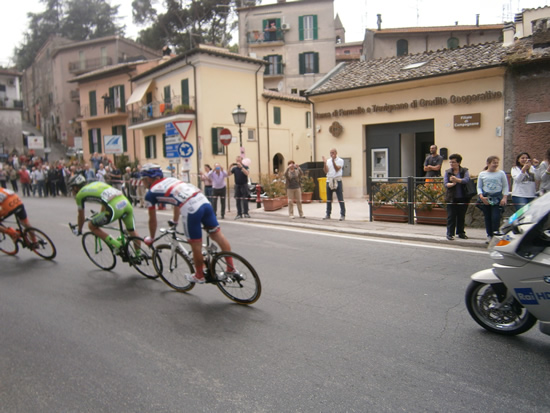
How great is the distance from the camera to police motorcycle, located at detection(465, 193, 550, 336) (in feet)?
12.9

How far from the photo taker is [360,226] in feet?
37.8

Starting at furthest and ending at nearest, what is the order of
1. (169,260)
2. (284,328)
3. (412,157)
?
(412,157)
(169,260)
(284,328)

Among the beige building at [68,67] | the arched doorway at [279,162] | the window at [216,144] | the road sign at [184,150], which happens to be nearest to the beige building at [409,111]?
the road sign at [184,150]

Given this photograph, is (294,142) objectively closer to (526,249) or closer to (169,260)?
(169,260)

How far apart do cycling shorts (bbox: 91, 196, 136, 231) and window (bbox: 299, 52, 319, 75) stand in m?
36.1

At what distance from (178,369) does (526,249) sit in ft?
10.6

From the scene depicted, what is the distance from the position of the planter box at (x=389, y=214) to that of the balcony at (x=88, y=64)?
43472 millimetres

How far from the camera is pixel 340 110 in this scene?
63.9 feet

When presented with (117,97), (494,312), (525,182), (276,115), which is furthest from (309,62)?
(494,312)

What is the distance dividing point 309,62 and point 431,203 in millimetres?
32359

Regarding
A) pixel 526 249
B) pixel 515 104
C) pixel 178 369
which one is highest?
pixel 515 104

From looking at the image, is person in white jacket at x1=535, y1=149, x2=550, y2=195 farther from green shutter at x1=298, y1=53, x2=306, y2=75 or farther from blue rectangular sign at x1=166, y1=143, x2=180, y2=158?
green shutter at x1=298, y1=53, x2=306, y2=75

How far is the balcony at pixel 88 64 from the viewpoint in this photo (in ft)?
157

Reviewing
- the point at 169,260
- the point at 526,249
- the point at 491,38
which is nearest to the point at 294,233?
the point at 169,260
